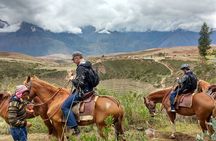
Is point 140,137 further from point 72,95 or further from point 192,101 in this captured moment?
point 192,101

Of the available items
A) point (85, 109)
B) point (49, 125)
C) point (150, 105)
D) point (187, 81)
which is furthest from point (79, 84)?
point (150, 105)

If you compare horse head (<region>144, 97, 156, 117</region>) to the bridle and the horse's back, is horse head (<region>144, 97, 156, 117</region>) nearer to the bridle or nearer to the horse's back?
the bridle

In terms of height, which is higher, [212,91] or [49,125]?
[212,91]

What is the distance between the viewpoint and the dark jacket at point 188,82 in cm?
1213

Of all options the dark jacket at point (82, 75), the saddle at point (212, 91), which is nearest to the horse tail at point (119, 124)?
the dark jacket at point (82, 75)

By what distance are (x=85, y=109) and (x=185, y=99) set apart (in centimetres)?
356

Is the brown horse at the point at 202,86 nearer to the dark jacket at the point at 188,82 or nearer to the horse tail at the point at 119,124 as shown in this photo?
the dark jacket at the point at 188,82

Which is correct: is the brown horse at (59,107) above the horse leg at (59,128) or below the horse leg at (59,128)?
above

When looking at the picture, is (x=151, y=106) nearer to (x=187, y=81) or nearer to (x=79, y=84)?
(x=187, y=81)

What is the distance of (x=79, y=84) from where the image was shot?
1000cm

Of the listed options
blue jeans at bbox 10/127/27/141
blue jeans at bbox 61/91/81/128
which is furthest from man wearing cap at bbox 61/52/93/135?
blue jeans at bbox 10/127/27/141

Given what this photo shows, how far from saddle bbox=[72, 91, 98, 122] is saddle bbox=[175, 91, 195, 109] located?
325 cm

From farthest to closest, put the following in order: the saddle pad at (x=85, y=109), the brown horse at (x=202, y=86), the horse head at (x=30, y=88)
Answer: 1. the brown horse at (x=202, y=86)
2. the horse head at (x=30, y=88)
3. the saddle pad at (x=85, y=109)

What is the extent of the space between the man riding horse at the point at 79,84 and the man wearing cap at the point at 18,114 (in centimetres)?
111
